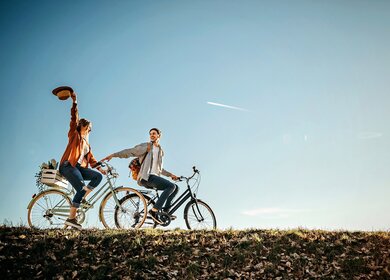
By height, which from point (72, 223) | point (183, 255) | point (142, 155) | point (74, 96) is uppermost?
point (74, 96)

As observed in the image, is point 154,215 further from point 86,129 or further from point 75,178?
point 86,129

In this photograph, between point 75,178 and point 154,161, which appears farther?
point 154,161

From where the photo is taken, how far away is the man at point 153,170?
8.73 m

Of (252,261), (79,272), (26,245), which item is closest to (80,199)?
(26,245)

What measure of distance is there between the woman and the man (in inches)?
23.7

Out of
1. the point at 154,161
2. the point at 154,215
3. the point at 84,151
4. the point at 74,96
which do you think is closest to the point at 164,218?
the point at 154,215

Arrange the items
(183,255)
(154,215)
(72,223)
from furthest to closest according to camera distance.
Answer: (154,215), (72,223), (183,255)

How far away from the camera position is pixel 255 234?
327 inches

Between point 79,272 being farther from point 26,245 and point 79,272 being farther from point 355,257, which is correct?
point 355,257

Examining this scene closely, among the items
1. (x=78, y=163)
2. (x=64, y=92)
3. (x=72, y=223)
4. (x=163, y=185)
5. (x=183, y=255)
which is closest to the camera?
(x=183, y=255)

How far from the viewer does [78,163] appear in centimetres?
822

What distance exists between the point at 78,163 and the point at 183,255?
146 inches

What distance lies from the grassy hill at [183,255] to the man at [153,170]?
2.78ft

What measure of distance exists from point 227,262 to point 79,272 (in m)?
3.09
